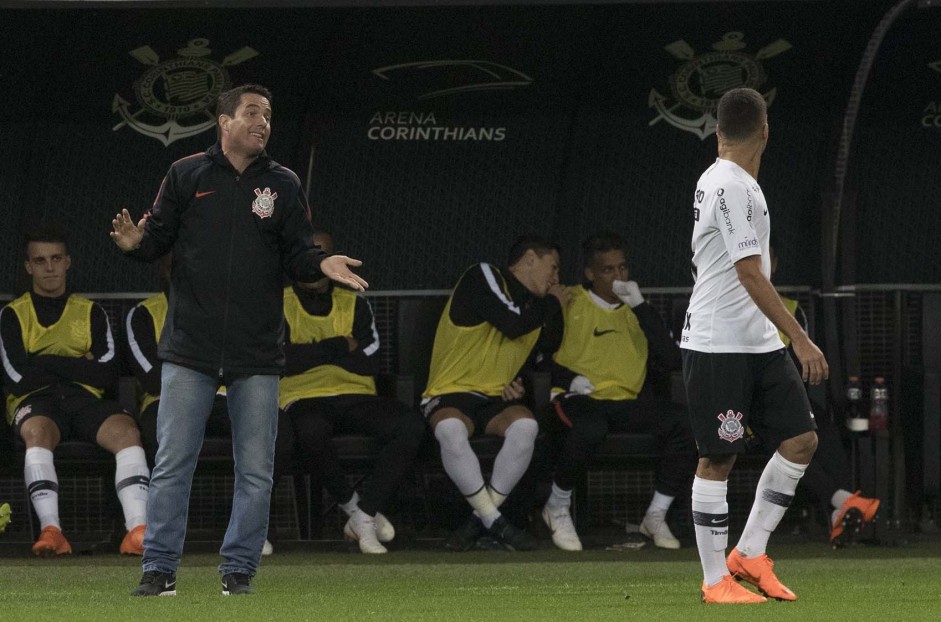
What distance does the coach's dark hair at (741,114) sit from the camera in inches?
216

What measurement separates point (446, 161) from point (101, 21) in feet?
6.41

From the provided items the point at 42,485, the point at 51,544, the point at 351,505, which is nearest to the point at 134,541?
the point at 51,544

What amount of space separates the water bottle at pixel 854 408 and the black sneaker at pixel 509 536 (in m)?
1.73

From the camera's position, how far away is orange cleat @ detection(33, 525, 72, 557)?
24.5 feet

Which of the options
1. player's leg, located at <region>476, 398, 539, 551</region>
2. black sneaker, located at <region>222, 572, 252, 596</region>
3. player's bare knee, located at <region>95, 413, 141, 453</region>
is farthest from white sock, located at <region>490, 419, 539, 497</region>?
black sneaker, located at <region>222, 572, 252, 596</region>

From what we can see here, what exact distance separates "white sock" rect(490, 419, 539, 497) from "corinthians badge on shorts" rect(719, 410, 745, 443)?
2522 millimetres

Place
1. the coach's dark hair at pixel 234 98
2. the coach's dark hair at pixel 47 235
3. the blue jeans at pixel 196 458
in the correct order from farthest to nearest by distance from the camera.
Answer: the coach's dark hair at pixel 47 235
the coach's dark hair at pixel 234 98
the blue jeans at pixel 196 458

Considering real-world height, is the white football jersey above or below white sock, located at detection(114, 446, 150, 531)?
above

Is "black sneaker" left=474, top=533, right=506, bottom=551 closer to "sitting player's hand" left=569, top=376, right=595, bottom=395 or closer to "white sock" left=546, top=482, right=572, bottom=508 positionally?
"white sock" left=546, top=482, right=572, bottom=508

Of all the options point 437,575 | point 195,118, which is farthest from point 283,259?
point 195,118

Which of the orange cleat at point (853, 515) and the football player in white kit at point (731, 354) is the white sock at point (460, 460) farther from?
the football player in white kit at point (731, 354)

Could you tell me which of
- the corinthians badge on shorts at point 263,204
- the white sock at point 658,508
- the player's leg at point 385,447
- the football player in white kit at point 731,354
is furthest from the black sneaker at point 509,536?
the corinthians badge on shorts at point 263,204

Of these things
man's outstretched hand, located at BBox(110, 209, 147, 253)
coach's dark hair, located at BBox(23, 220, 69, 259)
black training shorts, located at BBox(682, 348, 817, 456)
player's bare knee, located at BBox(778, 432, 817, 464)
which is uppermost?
coach's dark hair, located at BBox(23, 220, 69, 259)

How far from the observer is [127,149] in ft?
28.4
